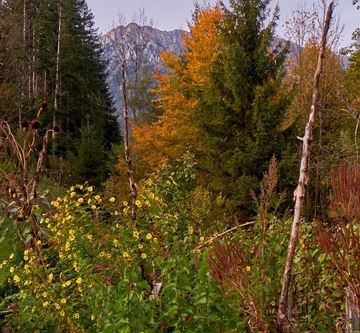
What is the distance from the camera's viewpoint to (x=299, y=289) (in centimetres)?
369

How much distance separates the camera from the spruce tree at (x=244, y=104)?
12477 millimetres

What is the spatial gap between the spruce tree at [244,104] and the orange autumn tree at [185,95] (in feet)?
1.81

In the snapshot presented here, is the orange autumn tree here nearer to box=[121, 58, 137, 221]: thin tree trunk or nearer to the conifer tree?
the conifer tree

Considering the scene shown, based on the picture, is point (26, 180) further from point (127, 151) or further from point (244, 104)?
point (244, 104)

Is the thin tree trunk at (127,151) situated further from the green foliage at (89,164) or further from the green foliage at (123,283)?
the green foliage at (89,164)

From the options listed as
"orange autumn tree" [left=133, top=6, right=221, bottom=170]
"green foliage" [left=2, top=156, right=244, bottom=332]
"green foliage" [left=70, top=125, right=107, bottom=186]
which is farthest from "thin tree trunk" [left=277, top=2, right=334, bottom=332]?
"green foliage" [left=70, top=125, right=107, bottom=186]

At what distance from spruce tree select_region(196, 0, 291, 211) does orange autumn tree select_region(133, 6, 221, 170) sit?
0.55 metres

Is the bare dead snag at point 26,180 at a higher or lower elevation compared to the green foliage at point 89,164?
higher

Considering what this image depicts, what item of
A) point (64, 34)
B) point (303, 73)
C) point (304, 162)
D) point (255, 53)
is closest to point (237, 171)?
point (255, 53)

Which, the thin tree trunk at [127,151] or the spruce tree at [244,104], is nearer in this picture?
the thin tree trunk at [127,151]

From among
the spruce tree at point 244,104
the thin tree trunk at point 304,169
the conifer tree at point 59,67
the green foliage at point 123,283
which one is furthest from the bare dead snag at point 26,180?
the conifer tree at point 59,67

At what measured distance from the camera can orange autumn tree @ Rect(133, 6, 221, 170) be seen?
14188 mm

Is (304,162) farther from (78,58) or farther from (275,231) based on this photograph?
(78,58)

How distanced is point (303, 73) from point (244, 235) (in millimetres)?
15886
